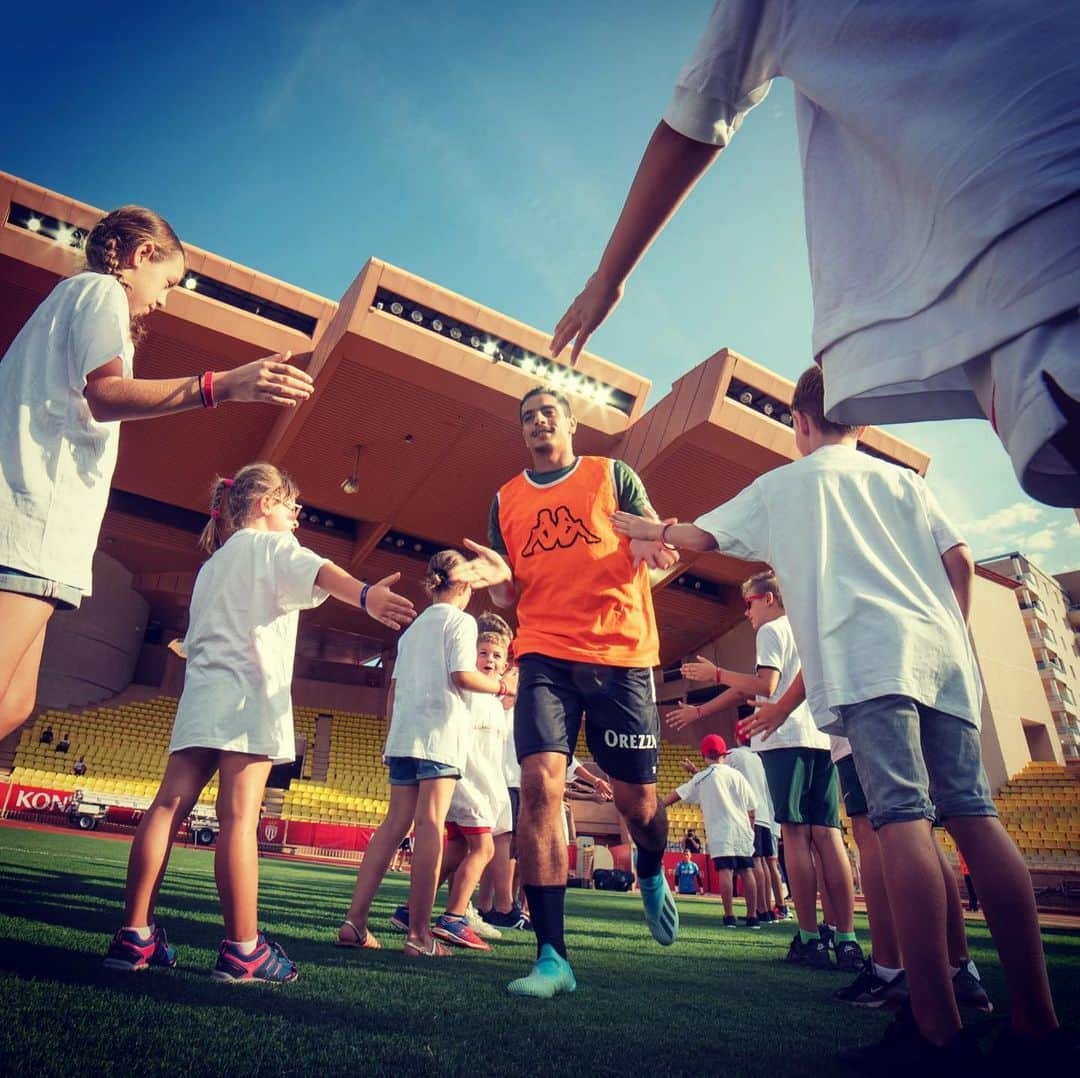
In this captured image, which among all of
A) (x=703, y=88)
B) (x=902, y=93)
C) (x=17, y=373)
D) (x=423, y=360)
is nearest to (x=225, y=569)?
(x=17, y=373)

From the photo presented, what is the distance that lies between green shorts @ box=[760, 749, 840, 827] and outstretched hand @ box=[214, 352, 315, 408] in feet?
10.3

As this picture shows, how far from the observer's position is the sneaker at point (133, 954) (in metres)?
1.99

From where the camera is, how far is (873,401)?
35.3 inches

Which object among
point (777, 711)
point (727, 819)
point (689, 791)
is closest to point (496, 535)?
point (777, 711)

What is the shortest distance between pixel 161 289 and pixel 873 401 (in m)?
2.11

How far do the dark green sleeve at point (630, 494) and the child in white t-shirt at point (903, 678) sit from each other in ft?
3.03

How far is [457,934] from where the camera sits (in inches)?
129

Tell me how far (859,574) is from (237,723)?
6.08 feet

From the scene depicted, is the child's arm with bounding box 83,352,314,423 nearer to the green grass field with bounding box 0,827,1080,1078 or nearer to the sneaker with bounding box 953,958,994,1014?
the green grass field with bounding box 0,827,1080,1078

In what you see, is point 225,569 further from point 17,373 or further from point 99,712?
point 99,712

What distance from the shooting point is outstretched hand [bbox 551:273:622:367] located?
1.35 meters

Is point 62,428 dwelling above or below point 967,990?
above

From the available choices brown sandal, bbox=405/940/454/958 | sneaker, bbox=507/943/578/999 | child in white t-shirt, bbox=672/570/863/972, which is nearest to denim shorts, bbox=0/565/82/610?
sneaker, bbox=507/943/578/999

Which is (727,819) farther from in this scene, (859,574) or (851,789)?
(859,574)
